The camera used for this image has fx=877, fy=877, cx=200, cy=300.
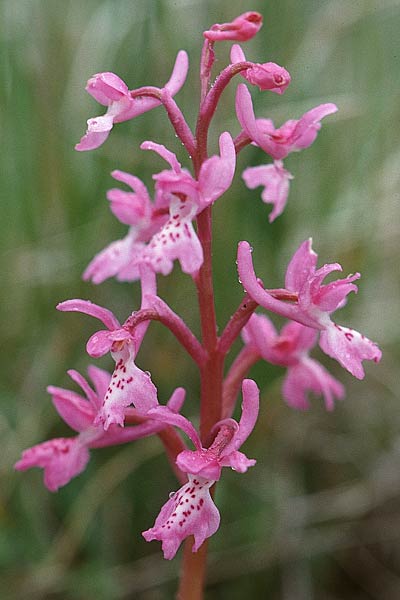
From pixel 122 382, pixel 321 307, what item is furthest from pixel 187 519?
pixel 321 307

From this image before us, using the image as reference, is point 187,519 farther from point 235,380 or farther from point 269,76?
point 269,76

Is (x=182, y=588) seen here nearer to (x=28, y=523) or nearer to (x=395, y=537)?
(x=28, y=523)

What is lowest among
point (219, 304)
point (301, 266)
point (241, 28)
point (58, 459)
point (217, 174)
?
point (219, 304)

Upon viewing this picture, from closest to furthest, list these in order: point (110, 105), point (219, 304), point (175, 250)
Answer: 1. point (175, 250)
2. point (110, 105)
3. point (219, 304)

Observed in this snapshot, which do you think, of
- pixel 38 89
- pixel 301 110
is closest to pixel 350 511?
pixel 301 110

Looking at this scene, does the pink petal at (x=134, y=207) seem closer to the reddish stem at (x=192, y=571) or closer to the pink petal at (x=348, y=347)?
the pink petal at (x=348, y=347)

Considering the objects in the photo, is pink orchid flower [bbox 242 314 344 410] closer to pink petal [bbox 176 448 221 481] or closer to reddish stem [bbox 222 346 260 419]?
reddish stem [bbox 222 346 260 419]

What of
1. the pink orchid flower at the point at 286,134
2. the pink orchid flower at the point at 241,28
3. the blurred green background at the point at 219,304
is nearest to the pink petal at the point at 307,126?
the pink orchid flower at the point at 286,134
